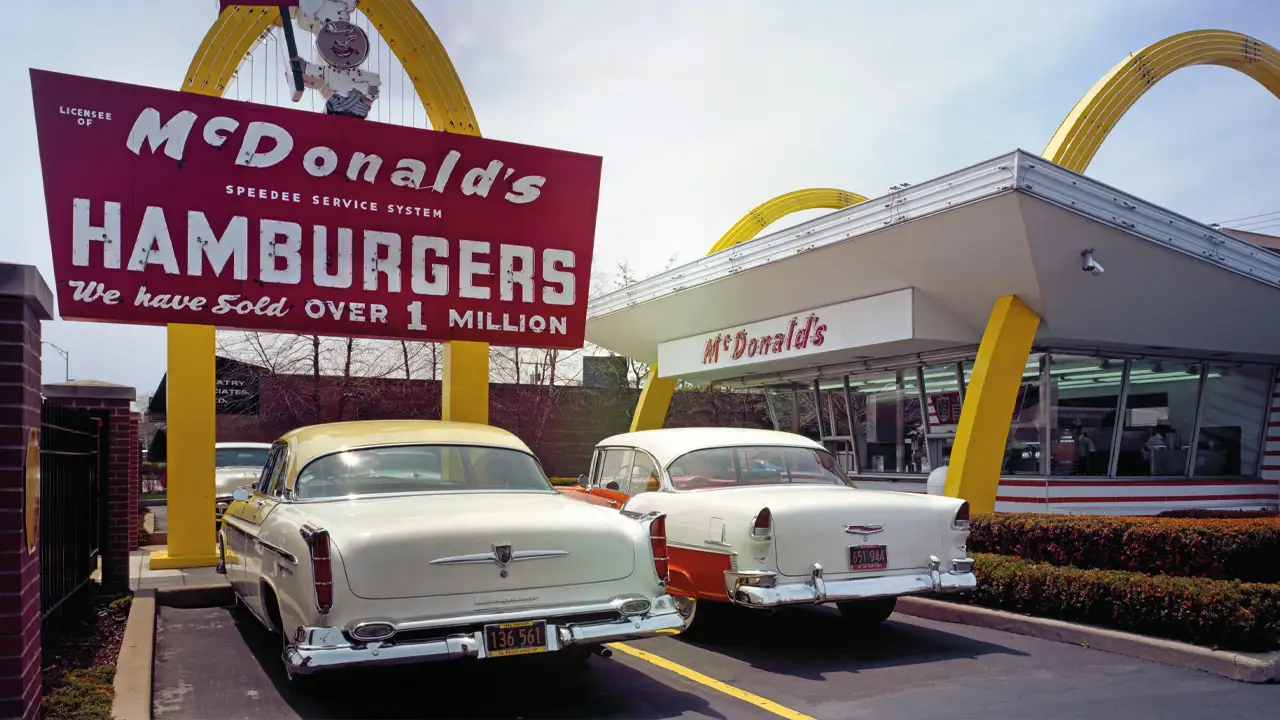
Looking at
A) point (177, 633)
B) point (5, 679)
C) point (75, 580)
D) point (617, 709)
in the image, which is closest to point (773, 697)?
point (617, 709)

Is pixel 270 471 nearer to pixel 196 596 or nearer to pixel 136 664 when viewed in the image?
pixel 136 664

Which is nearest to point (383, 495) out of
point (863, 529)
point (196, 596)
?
point (863, 529)

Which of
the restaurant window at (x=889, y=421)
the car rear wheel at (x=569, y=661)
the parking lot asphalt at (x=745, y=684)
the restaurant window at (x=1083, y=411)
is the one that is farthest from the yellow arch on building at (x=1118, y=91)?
the car rear wheel at (x=569, y=661)

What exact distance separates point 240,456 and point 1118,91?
17463 millimetres

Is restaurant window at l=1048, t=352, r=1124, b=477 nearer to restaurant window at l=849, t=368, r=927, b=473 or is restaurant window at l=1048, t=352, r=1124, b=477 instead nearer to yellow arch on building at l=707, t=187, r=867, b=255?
restaurant window at l=849, t=368, r=927, b=473

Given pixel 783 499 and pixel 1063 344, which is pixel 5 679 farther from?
pixel 1063 344

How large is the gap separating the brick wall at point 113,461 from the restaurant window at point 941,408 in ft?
41.8

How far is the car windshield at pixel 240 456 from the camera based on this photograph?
16.3 meters

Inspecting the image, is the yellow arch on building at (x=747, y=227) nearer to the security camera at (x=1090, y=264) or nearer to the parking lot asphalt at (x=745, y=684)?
the security camera at (x=1090, y=264)

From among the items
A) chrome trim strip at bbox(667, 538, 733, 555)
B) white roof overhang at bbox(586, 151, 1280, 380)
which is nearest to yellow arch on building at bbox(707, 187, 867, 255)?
white roof overhang at bbox(586, 151, 1280, 380)

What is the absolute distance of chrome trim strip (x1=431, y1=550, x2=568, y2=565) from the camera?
5.25m

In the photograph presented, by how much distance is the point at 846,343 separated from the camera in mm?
16109

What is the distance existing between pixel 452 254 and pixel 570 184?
1.91 metres

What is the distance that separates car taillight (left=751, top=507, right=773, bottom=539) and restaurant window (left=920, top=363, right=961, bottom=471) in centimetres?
1080
